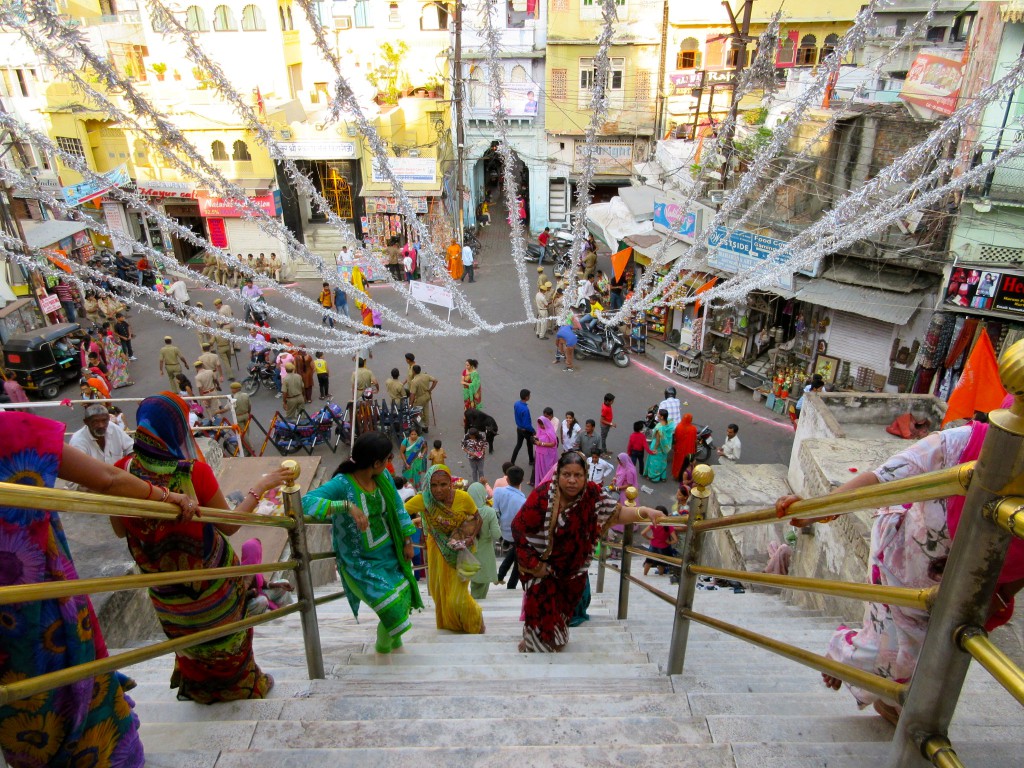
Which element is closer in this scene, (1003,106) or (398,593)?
(398,593)

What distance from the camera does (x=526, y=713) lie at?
2639 millimetres

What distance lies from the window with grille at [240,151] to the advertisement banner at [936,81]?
1787 cm

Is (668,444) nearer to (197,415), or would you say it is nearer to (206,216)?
(197,415)

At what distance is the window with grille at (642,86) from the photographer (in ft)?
76.1

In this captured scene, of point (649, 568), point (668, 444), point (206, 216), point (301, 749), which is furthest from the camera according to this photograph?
point (206, 216)

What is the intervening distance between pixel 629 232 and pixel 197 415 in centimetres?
1118

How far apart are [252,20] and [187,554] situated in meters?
23.7

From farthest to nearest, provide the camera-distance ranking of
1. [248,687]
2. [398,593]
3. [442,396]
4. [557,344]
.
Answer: [557,344] → [442,396] → [398,593] → [248,687]

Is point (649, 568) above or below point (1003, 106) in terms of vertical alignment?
below

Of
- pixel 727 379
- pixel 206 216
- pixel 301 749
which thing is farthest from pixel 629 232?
pixel 301 749

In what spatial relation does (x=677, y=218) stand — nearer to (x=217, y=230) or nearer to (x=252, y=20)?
(x=217, y=230)

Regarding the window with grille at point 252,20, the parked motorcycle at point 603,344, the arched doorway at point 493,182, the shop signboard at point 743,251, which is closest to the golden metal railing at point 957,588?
the shop signboard at point 743,251

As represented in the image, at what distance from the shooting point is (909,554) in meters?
2.45

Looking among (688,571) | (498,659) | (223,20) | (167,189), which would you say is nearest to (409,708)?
(498,659)
